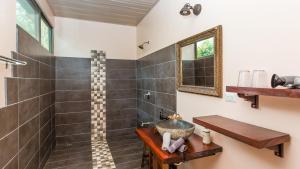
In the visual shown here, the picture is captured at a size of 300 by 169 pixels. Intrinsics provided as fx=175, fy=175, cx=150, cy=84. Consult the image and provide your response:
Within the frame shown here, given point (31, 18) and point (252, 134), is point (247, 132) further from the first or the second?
point (31, 18)

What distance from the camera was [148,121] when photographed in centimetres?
334

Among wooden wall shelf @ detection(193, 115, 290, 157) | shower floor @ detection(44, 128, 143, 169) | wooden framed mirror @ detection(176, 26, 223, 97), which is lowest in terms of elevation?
shower floor @ detection(44, 128, 143, 169)

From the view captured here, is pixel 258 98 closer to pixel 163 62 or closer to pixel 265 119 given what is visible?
pixel 265 119

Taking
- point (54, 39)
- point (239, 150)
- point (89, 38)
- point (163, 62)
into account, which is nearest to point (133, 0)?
point (163, 62)

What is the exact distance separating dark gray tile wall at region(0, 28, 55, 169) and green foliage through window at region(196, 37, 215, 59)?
182 centimetres

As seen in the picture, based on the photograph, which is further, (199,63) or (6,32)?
(199,63)

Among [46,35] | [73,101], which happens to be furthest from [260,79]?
[73,101]

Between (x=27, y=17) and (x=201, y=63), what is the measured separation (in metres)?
2.16

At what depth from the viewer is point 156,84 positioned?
2943 millimetres

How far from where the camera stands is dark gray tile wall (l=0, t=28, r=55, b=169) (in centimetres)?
151

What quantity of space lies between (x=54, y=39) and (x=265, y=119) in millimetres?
3665

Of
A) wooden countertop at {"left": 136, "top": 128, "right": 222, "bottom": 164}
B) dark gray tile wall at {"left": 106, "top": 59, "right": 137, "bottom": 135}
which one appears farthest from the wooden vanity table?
dark gray tile wall at {"left": 106, "top": 59, "right": 137, "bottom": 135}

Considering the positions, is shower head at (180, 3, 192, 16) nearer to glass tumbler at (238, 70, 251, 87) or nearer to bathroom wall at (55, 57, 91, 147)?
glass tumbler at (238, 70, 251, 87)

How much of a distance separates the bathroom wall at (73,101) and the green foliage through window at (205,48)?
256 centimetres
